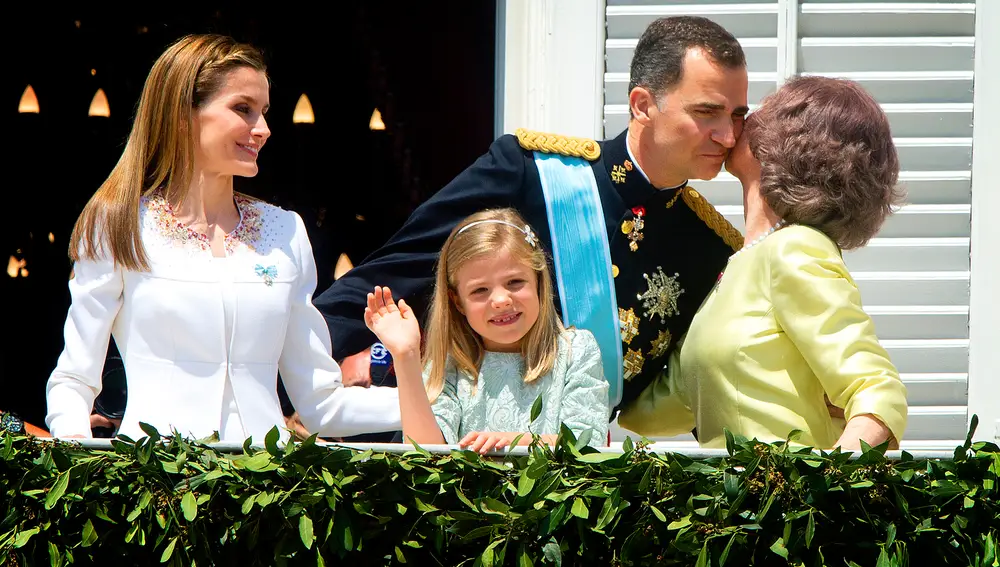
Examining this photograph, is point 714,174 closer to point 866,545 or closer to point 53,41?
point 866,545

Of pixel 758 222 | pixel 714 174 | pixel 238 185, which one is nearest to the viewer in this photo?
pixel 758 222

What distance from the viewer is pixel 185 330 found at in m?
2.49

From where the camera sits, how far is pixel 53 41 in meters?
5.29

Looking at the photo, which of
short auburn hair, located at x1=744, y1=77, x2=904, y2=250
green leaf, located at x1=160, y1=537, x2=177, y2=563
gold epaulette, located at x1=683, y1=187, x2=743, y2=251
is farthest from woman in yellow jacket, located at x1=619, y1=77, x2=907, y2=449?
green leaf, located at x1=160, y1=537, x2=177, y2=563

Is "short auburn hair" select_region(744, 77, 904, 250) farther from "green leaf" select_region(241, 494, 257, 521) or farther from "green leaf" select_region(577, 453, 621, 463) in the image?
"green leaf" select_region(241, 494, 257, 521)

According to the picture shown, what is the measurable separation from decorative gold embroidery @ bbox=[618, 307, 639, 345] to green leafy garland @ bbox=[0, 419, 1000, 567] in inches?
34.0

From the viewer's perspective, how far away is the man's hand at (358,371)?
2.88 meters

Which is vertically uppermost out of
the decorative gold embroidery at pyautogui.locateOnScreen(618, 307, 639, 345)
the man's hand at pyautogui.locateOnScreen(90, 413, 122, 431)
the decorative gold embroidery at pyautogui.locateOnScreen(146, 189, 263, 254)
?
the decorative gold embroidery at pyautogui.locateOnScreen(146, 189, 263, 254)

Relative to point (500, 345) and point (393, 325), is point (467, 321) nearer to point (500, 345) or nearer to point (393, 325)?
point (500, 345)

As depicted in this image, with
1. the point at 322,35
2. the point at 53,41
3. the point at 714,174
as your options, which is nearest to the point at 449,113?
the point at 322,35

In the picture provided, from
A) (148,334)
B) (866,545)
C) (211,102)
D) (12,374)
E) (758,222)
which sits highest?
(211,102)

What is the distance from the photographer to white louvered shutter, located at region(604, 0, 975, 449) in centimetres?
346

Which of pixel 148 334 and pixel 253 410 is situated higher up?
pixel 148 334

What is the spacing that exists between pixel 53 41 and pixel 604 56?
2778mm
